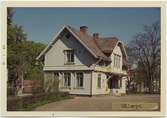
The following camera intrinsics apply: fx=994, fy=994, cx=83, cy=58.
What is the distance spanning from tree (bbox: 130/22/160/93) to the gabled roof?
0.08 m

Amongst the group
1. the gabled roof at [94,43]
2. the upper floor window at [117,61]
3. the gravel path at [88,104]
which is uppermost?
the gabled roof at [94,43]

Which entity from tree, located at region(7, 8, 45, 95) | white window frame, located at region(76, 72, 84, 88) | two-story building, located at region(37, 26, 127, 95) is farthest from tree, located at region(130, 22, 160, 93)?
tree, located at region(7, 8, 45, 95)

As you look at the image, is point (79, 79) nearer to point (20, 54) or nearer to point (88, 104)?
point (88, 104)

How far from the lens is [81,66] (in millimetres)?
3555

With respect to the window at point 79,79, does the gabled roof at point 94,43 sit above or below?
above

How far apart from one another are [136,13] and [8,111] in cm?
57

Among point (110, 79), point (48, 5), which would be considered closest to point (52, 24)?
point (48, 5)

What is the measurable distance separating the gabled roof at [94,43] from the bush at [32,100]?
0.14m

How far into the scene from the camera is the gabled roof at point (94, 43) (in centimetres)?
354

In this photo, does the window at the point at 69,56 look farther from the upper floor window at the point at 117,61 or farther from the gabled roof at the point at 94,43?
the upper floor window at the point at 117,61

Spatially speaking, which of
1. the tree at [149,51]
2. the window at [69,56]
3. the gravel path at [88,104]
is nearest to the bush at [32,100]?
the gravel path at [88,104]

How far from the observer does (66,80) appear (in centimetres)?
355

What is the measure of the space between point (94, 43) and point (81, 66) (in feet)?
0.31

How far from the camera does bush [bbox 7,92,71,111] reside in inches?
139
